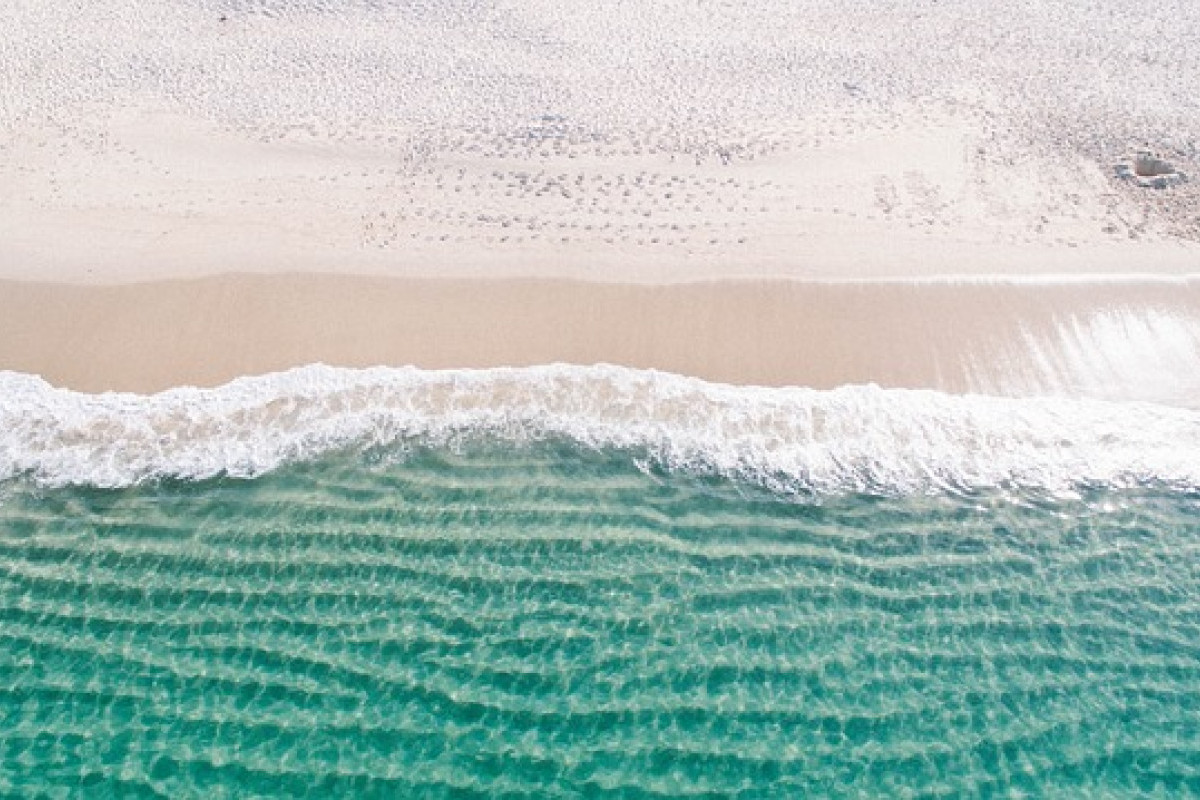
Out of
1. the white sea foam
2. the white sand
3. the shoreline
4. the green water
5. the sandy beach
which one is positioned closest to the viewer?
the green water

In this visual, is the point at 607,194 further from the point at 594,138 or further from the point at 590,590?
the point at 590,590

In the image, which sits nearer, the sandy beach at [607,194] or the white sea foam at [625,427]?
the white sea foam at [625,427]

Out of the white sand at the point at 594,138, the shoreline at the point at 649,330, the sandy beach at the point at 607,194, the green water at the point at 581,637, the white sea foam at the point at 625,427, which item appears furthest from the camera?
the white sand at the point at 594,138

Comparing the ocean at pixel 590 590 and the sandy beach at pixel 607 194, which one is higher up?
the sandy beach at pixel 607 194

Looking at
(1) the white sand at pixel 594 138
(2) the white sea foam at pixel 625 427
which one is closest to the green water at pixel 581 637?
(2) the white sea foam at pixel 625 427

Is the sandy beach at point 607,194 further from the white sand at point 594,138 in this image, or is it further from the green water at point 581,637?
the green water at point 581,637

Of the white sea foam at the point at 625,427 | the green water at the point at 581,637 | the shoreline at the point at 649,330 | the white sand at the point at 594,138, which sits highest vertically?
the white sand at the point at 594,138

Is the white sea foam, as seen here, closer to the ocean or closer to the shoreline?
the ocean

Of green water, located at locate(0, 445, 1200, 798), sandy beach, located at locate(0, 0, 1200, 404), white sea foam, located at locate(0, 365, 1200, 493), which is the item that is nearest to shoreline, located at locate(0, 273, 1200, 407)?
sandy beach, located at locate(0, 0, 1200, 404)
